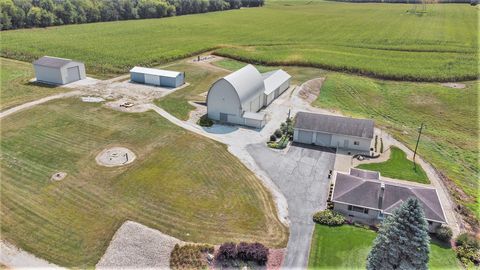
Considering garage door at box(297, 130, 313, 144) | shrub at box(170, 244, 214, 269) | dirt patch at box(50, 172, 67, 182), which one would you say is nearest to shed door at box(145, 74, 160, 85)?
dirt patch at box(50, 172, 67, 182)

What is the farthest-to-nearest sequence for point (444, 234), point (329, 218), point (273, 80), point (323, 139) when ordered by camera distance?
point (273, 80)
point (323, 139)
point (329, 218)
point (444, 234)

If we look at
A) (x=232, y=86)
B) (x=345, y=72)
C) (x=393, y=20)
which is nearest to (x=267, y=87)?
(x=232, y=86)

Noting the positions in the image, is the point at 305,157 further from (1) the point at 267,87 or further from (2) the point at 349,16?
(2) the point at 349,16

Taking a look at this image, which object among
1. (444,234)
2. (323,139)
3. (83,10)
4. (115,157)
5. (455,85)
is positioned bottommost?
(444,234)

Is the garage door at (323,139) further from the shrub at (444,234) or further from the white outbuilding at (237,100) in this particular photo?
the shrub at (444,234)

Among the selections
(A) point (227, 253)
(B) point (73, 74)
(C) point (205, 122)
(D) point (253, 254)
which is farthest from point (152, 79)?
(D) point (253, 254)

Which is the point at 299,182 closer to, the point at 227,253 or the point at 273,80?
the point at 227,253

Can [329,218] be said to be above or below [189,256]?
above
